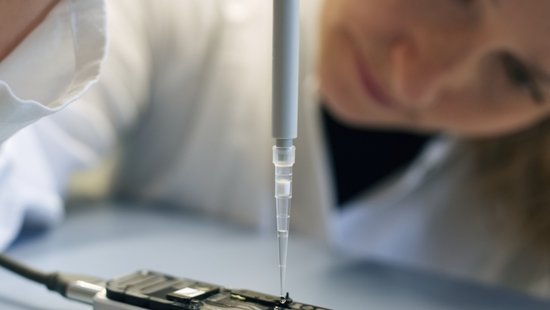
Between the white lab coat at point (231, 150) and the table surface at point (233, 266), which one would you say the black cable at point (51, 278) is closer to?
the table surface at point (233, 266)

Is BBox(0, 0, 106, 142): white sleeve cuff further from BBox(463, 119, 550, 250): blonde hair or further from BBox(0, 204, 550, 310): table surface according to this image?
BBox(463, 119, 550, 250): blonde hair

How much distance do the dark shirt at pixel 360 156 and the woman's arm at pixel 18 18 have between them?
33 centimetres

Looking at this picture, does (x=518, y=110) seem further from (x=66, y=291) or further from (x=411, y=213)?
(x=66, y=291)

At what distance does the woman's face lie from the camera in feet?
1.33

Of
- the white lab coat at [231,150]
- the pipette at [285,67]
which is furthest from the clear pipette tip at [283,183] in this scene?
the white lab coat at [231,150]

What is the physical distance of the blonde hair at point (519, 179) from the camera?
20.6 inches

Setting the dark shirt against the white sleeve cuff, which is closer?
the white sleeve cuff

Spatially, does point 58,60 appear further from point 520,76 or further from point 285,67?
point 520,76

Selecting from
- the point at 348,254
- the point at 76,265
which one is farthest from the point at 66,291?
the point at 348,254

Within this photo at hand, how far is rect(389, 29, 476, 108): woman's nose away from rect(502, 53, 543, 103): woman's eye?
3cm

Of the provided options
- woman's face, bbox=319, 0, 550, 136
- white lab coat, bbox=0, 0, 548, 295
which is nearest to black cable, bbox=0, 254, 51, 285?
white lab coat, bbox=0, 0, 548, 295

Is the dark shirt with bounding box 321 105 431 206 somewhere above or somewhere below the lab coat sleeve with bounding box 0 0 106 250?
above

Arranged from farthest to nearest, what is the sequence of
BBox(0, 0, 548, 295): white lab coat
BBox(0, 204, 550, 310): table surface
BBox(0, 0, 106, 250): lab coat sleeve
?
BBox(0, 0, 548, 295): white lab coat → BBox(0, 204, 550, 310): table surface → BBox(0, 0, 106, 250): lab coat sleeve

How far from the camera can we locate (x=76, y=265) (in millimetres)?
402
